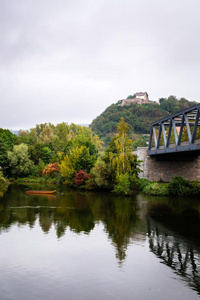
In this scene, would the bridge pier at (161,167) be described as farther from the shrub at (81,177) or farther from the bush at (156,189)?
the shrub at (81,177)

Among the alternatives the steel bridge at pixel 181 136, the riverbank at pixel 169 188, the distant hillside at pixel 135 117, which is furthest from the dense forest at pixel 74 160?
the distant hillside at pixel 135 117

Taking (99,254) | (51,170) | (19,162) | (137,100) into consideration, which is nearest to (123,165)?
(51,170)

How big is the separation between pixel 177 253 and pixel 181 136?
1516 cm

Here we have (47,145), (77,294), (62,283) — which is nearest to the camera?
(77,294)

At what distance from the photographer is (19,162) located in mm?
53594

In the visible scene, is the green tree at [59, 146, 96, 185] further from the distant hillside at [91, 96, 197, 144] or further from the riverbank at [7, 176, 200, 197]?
the distant hillside at [91, 96, 197, 144]

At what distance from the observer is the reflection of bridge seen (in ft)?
36.0

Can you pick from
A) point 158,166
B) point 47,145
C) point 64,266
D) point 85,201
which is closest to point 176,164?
point 158,166

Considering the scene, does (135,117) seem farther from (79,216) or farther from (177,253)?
(177,253)

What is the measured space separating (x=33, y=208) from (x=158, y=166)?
1963 centimetres

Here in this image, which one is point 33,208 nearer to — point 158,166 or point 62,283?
point 62,283

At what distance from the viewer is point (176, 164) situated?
38.0 m

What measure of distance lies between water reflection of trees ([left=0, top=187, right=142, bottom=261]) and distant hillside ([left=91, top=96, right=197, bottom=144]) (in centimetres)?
8547

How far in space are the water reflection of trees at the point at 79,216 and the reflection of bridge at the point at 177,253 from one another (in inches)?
54.4
